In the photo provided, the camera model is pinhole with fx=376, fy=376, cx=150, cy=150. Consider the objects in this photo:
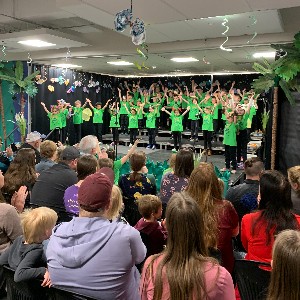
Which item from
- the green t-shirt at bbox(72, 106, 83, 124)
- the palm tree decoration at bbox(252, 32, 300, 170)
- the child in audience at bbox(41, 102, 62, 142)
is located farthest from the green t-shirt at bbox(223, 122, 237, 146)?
the green t-shirt at bbox(72, 106, 83, 124)

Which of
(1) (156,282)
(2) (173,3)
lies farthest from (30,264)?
(2) (173,3)

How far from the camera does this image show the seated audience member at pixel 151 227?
2482 mm

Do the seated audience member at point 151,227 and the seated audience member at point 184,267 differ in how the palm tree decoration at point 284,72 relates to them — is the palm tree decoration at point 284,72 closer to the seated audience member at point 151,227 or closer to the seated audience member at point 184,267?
the seated audience member at point 151,227

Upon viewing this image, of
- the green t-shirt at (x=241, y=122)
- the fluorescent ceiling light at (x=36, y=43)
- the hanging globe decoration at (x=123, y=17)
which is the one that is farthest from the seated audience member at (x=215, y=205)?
the green t-shirt at (x=241, y=122)

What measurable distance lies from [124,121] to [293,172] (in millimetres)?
12425

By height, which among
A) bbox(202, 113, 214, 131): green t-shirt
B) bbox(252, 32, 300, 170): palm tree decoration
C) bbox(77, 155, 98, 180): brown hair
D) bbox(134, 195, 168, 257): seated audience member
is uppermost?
bbox(252, 32, 300, 170): palm tree decoration

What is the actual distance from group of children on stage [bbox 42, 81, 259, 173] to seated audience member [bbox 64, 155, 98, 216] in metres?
4.36

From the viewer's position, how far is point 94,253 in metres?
1.66

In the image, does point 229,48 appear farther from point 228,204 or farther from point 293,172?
point 228,204

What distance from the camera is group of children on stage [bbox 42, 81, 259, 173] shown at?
27.5ft

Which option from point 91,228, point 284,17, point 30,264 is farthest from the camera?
point 284,17

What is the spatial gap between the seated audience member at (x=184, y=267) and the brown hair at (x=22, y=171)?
7.61 feet

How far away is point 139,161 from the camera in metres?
3.50

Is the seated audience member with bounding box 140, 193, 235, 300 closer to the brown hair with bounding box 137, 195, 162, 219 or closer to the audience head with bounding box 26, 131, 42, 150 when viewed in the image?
the brown hair with bounding box 137, 195, 162, 219
